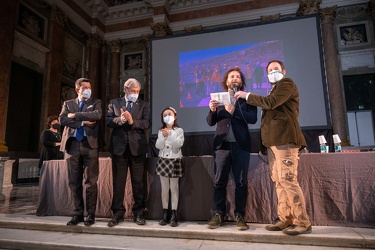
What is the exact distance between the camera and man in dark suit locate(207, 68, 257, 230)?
9.17ft

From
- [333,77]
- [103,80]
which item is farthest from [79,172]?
[103,80]

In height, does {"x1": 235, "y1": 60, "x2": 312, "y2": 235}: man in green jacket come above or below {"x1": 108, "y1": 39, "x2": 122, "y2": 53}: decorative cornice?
below

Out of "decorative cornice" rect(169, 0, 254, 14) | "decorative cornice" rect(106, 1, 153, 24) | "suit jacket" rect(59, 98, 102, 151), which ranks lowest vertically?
"suit jacket" rect(59, 98, 102, 151)

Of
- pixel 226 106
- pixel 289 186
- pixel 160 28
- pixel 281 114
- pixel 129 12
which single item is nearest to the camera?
pixel 289 186

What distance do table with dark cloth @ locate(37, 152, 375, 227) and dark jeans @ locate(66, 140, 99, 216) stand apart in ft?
1.54

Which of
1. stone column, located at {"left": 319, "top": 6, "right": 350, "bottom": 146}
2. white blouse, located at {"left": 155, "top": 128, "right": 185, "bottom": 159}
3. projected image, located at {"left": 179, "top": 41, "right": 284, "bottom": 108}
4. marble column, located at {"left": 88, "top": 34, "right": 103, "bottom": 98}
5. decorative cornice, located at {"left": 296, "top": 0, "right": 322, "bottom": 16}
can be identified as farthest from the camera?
marble column, located at {"left": 88, "top": 34, "right": 103, "bottom": 98}

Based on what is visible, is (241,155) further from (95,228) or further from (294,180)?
(95,228)

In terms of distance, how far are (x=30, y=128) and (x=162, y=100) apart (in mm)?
4670

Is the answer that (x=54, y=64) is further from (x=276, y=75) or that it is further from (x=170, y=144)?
(x=276, y=75)

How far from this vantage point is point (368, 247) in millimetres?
2344

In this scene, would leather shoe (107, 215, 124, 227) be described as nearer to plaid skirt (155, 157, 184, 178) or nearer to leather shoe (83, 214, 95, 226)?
leather shoe (83, 214, 95, 226)

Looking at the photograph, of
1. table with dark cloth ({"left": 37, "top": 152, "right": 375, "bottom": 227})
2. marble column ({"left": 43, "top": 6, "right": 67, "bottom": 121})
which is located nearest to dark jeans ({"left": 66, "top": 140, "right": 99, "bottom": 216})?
table with dark cloth ({"left": 37, "top": 152, "right": 375, "bottom": 227})

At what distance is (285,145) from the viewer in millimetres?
2596

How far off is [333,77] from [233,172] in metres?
8.44
